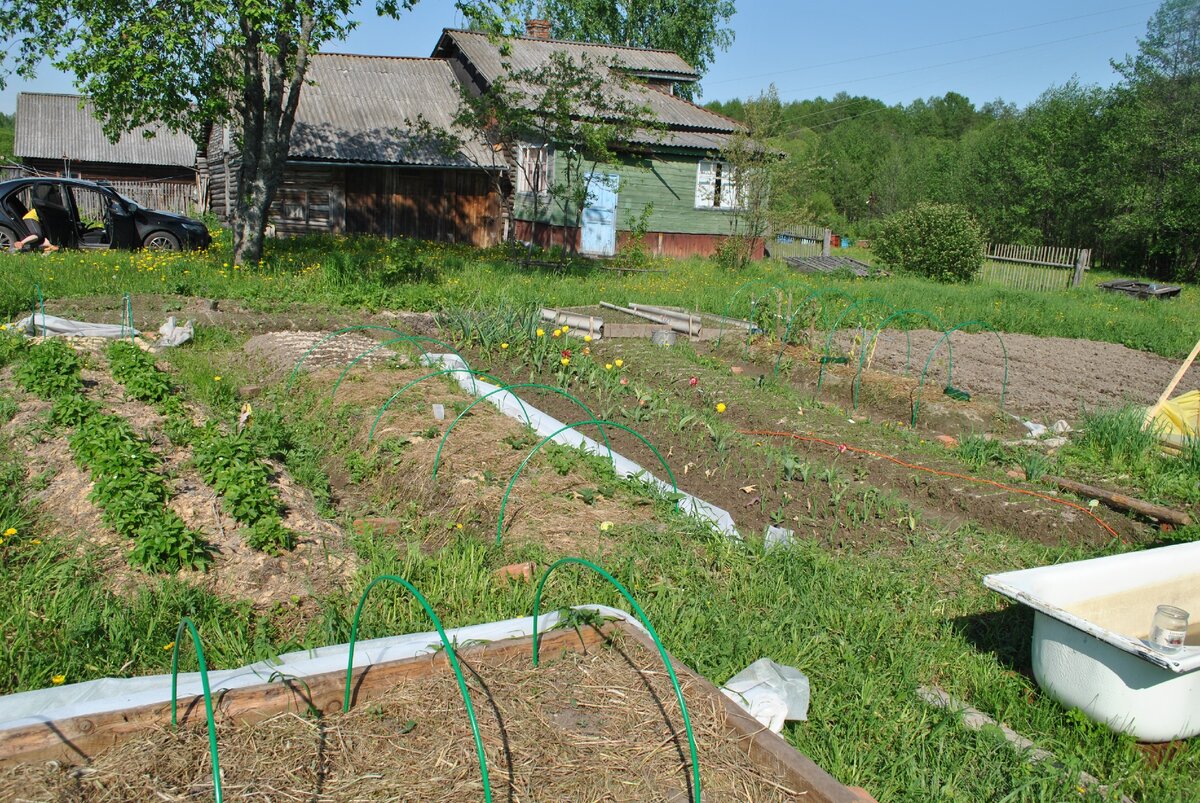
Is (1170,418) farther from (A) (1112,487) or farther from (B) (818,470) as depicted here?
(B) (818,470)

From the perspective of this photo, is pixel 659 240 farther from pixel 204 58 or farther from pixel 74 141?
pixel 74 141

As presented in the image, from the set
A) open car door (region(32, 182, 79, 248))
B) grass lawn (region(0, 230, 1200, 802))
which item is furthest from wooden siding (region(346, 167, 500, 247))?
grass lawn (region(0, 230, 1200, 802))

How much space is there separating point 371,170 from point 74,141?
18323 mm

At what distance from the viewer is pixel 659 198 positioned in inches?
920

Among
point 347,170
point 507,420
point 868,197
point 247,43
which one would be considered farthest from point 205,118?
point 868,197

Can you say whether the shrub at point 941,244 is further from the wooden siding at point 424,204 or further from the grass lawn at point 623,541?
the grass lawn at point 623,541

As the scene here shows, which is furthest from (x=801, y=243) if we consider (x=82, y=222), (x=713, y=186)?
(x=82, y=222)

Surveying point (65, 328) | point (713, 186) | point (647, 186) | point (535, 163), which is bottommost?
point (65, 328)

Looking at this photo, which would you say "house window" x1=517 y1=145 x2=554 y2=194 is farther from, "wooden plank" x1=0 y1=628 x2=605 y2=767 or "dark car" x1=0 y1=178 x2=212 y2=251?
"wooden plank" x1=0 y1=628 x2=605 y2=767

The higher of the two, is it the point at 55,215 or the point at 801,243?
the point at 801,243

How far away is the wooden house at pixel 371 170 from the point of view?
2133 cm

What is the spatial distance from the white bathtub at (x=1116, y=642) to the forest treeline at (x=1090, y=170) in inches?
696

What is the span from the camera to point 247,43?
1291 cm

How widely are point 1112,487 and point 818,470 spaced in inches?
93.3
